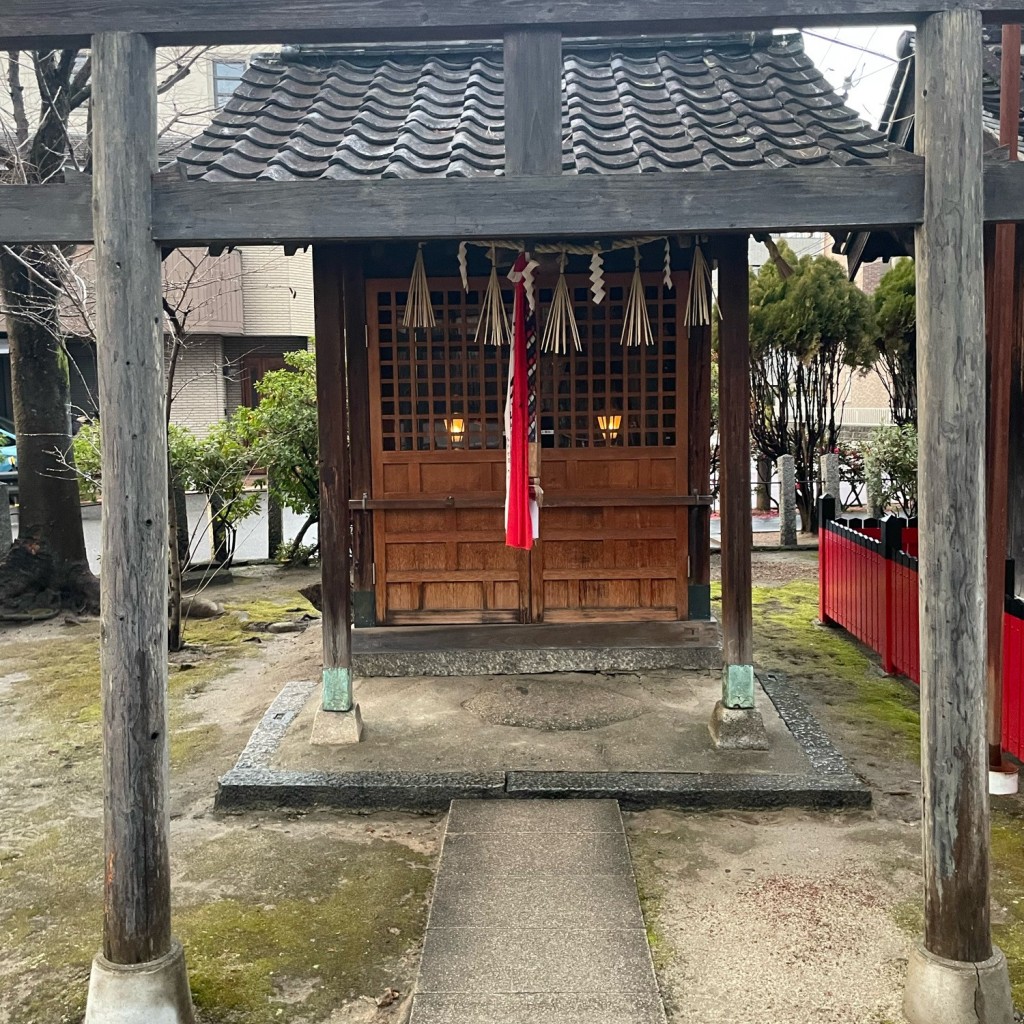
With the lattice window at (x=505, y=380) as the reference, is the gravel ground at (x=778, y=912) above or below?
below

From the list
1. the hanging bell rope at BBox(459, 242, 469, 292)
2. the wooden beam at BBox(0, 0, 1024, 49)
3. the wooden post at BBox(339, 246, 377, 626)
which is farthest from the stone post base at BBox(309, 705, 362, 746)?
the wooden beam at BBox(0, 0, 1024, 49)

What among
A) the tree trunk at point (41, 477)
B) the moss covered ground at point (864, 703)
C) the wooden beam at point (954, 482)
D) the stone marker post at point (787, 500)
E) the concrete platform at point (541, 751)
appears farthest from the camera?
the stone marker post at point (787, 500)

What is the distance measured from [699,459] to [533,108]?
4889 millimetres

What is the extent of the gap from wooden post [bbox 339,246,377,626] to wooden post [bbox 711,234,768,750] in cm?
304

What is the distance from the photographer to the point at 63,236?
3961 mm

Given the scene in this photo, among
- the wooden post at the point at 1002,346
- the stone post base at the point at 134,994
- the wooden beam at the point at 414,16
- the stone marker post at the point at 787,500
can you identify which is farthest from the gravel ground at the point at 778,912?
the stone marker post at the point at 787,500

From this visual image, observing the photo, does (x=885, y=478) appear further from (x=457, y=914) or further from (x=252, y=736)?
(x=457, y=914)

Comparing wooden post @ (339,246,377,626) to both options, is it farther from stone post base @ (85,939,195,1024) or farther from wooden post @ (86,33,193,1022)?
stone post base @ (85,939,195,1024)

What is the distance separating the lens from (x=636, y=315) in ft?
24.6

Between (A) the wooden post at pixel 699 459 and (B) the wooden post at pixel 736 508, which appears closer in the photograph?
(B) the wooden post at pixel 736 508

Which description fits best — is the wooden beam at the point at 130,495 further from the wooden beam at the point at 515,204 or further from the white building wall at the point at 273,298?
the white building wall at the point at 273,298

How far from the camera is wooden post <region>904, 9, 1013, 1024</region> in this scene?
12.3 feet

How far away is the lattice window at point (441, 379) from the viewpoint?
27.3ft

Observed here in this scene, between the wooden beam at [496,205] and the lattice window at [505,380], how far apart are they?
4.35m
